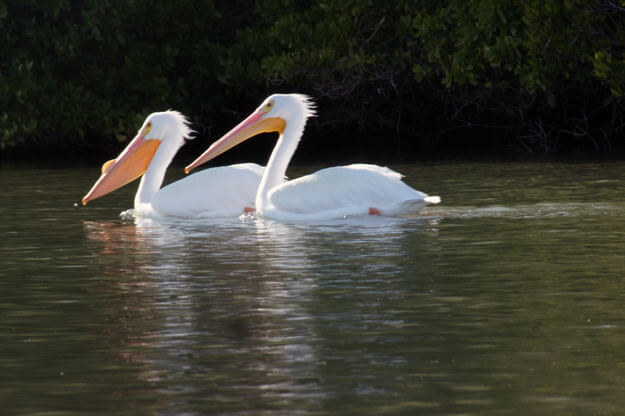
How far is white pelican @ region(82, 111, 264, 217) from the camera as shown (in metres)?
11.7

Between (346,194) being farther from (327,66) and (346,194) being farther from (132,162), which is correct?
(327,66)

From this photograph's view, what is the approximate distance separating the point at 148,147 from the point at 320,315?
22.6 ft

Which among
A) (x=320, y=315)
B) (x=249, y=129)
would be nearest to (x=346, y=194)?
(x=249, y=129)

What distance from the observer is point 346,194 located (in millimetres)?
11008

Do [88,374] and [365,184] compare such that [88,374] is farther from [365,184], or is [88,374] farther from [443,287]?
[365,184]

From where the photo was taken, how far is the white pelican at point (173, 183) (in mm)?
11742

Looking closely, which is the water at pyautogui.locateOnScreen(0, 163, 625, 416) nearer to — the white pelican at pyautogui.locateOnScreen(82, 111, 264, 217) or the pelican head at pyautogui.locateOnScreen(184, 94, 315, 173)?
the white pelican at pyautogui.locateOnScreen(82, 111, 264, 217)

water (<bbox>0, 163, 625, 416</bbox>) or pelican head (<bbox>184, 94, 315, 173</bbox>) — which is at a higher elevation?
pelican head (<bbox>184, 94, 315, 173</bbox>)

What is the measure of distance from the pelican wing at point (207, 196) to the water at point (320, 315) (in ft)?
1.14

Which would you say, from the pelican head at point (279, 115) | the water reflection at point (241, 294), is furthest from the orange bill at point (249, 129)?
the water reflection at point (241, 294)

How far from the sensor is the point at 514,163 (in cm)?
1825

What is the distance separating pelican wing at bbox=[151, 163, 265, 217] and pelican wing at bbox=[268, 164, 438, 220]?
921 millimetres

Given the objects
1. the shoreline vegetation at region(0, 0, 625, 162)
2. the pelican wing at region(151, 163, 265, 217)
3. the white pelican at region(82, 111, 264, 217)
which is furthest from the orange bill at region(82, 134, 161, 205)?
the shoreline vegetation at region(0, 0, 625, 162)

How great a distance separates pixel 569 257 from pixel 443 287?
1.47 m
